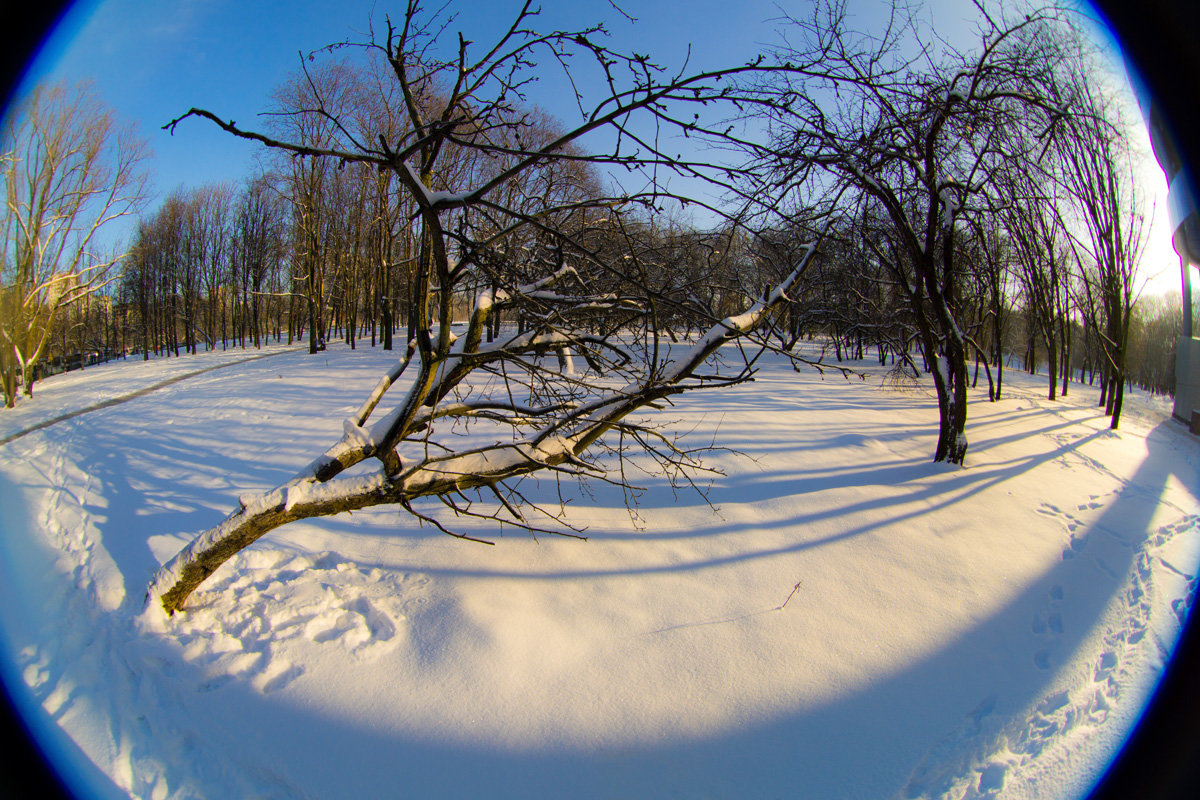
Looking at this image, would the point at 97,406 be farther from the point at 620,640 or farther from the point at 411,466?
the point at 620,640

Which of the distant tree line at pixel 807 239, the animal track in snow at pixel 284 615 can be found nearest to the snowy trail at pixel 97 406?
the distant tree line at pixel 807 239

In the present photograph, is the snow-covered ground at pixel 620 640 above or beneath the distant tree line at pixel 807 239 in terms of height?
beneath

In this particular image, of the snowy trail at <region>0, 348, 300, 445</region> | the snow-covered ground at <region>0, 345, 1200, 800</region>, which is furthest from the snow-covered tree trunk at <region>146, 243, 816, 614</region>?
the snowy trail at <region>0, 348, 300, 445</region>

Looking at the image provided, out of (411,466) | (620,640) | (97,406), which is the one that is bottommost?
(620,640)

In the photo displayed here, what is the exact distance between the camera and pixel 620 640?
11.3 ft

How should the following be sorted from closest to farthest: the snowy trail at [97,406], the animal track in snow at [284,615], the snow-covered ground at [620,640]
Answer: the snow-covered ground at [620,640]
the animal track in snow at [284,615]
the snowy trail at [97,406]

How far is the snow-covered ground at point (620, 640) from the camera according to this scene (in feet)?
8.52

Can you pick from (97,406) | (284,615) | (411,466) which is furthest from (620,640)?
(97,406)

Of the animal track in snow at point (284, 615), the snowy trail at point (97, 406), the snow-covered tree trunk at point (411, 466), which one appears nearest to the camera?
the animal track in snow at point (284, 615)

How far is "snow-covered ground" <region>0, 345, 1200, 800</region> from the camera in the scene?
8.52 ft

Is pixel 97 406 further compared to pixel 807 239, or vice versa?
pixel 97 406

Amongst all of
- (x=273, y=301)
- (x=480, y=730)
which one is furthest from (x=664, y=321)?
(x=273, y=301)

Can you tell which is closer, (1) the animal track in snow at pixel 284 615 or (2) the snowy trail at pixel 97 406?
(1) the animal track in snow at pixel 284 615

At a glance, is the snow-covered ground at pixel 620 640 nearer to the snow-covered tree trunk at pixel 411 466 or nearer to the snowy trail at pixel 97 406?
the snow-covered tree trunk at pixel 411 466
